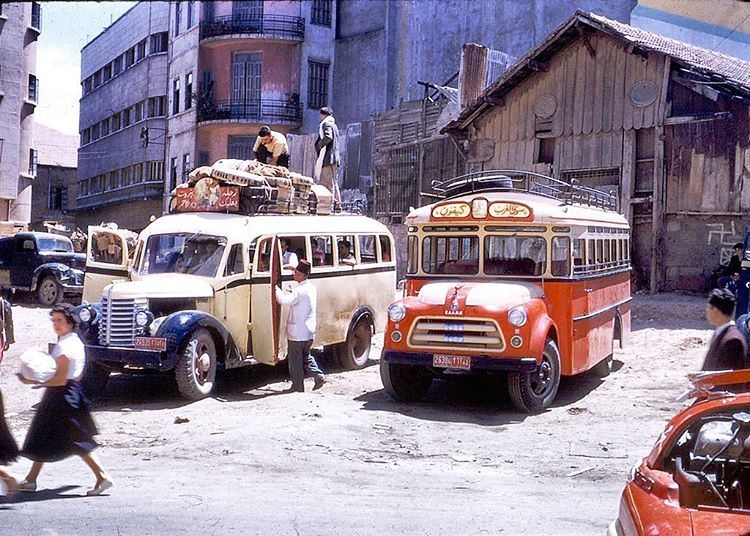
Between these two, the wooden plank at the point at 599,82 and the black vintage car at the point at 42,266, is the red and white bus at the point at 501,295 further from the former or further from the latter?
the black vintage car at the point at 42,266

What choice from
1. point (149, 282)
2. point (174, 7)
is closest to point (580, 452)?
point (149, 282)

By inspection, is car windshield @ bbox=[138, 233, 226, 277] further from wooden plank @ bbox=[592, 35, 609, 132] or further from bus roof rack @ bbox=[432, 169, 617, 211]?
wooden plank @ bbox=[592, 35, 609, 132]

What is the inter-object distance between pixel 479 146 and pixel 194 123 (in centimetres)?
1850

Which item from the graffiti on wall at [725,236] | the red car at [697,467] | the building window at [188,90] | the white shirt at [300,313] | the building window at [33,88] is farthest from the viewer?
the building window at [33,88]

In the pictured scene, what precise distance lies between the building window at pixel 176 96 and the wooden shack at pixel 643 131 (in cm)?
2101

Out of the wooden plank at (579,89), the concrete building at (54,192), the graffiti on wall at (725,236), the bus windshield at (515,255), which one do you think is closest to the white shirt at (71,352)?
the bus windshield at (515,255)

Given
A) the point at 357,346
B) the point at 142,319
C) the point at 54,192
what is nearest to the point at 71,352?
the point at 142,319

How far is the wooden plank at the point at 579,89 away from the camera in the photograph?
69.2 feet

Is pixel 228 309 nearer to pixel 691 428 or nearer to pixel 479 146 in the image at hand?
pixel 691 428

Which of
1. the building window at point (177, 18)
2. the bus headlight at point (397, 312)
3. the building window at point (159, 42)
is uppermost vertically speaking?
the building window at point (177, 18)

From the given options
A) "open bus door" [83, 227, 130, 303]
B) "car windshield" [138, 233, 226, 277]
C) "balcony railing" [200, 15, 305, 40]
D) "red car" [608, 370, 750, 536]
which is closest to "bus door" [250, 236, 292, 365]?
"car windshield" [138, 233, 226, 277]

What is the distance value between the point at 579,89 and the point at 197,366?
13407mm

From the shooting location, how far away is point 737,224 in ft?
62.0

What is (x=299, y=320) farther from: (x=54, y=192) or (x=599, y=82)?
(x=54, y=192)
